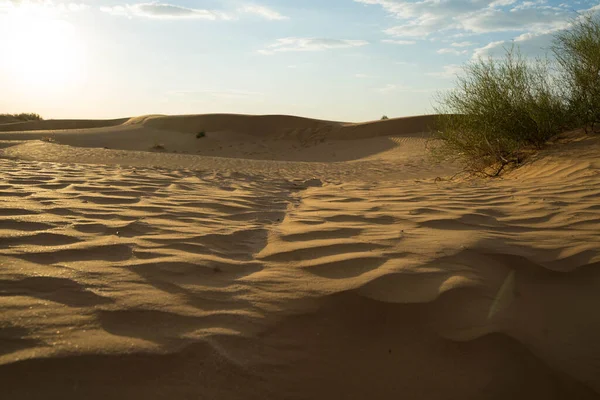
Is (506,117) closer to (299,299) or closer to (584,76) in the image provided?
(584,76)

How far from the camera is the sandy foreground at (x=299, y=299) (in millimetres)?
1686

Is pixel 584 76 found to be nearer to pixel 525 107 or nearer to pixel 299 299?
pixel 525 107

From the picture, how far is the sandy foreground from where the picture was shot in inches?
66.4

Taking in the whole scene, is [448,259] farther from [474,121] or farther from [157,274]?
[474,121]

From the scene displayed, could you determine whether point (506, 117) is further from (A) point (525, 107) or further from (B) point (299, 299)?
(B) point (299, 299)

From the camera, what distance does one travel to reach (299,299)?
7.27 feet

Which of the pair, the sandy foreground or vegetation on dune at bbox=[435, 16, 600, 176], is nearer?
the sandy foreground

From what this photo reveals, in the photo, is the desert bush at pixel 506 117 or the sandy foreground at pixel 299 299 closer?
the sandy foreground at pixel 299 299

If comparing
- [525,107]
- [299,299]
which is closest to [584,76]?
[525,107]

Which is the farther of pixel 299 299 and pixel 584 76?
pixel 584 76

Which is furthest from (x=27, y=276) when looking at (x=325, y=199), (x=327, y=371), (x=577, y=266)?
(x=325, y=199)

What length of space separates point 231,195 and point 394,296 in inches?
127

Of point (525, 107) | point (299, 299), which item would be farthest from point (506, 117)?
point (299, 299)

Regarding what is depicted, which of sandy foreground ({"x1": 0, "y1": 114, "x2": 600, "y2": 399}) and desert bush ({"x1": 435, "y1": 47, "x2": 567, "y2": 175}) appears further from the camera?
desert bush ({"x1": 435, "y1": 47, "x2": 567, "y2": 175})
